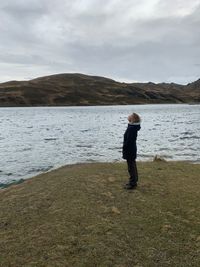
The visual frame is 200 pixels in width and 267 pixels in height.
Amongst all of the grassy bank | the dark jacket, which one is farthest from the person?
the grassy bank

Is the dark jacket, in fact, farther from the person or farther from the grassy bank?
the grassy bank

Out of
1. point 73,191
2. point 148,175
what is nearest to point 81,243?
point 73,191

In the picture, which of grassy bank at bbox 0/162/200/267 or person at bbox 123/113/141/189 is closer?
grassy bank at bbox 0/162/200/267

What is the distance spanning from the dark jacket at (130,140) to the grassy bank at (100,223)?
132 centimetres

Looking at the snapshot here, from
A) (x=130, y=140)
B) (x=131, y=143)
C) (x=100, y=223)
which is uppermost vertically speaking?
(x=130, y=140)

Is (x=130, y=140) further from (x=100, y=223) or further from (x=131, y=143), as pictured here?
(x=100, y=223)

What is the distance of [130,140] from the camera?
14430 millimetres

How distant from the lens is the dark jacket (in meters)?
14.3

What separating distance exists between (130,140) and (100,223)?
3.97m

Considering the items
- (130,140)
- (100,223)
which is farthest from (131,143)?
(100,223)

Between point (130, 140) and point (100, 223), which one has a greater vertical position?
point (130, 140)

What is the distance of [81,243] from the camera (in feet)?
32.6

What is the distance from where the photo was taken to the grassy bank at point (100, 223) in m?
9.26

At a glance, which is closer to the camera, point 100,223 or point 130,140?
point 100,223
